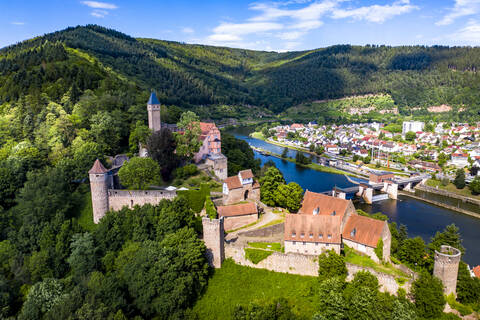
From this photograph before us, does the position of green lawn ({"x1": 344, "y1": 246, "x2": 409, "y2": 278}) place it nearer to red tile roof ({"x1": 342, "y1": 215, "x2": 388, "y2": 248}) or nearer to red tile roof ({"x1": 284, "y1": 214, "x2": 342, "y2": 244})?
red tile roof ({"x1": 342, "y1": 215, "x2": 388, "y2": 248})

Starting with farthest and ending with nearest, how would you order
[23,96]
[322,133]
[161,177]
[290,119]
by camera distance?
[290,119] → [322,133] → [23,96] → [161,177]

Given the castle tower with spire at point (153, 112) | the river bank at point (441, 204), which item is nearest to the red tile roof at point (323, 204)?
the castle tower with spire at point (153, 112)

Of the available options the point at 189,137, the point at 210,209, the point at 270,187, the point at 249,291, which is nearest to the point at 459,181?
the point at 270,187

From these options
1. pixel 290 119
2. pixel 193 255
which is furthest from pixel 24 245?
pixel 290 119

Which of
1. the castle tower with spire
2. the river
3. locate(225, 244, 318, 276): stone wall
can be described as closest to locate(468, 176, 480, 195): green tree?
the river

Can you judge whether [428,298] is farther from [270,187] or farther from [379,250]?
[270,187]

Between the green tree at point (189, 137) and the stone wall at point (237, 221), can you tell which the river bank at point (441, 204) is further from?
the green tree at point (189, 137)

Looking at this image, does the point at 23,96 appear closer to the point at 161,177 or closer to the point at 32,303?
the point at 161,177
